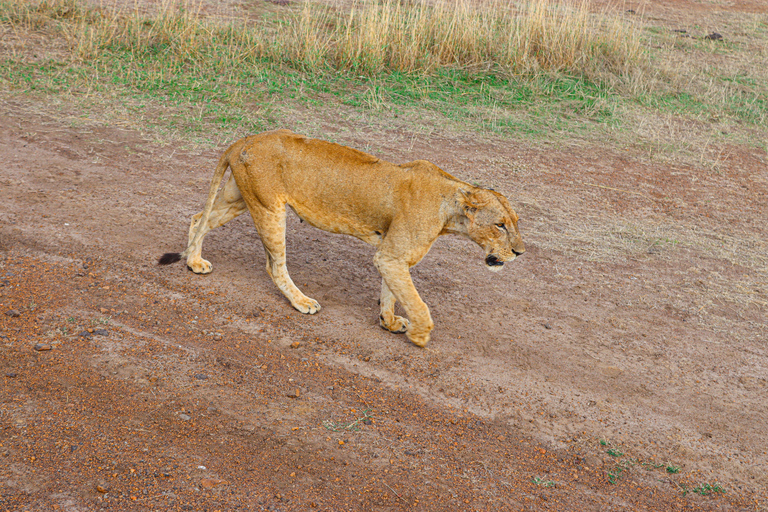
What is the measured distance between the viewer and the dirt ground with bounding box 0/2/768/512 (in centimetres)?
339

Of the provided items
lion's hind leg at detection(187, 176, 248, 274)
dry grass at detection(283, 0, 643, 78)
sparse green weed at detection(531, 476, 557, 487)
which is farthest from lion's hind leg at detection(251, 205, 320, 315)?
dry grass at detection(283, 0, 643, 78)

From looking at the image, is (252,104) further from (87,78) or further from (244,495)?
(244,495)

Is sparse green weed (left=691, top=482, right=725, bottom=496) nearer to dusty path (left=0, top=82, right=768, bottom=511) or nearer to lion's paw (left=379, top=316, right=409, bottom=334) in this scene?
dusty path (left=0, top=82, right=768, bottom=511)

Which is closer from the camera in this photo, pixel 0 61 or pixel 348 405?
pixel 348 405

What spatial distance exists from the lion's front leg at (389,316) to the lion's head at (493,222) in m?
0.77

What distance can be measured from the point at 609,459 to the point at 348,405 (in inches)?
59.9

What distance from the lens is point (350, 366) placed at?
4.38 metres

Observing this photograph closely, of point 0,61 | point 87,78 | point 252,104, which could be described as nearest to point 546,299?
point 252,104

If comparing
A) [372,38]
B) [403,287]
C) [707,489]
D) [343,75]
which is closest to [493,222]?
[403,287]

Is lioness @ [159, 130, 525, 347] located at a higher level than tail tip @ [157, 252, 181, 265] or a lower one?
higher

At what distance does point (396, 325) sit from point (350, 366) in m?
0.54

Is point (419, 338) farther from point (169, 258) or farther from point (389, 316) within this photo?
point (169, 258)

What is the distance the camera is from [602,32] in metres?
12.2

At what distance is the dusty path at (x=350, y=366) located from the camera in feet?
11.1
